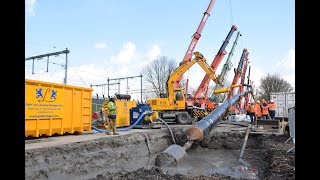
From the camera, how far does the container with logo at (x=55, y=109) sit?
11.7 meters

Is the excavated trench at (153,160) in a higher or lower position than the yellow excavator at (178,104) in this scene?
lower

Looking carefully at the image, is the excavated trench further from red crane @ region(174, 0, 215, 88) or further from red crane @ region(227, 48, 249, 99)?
red crane @ region(227, 48, 249, 99)

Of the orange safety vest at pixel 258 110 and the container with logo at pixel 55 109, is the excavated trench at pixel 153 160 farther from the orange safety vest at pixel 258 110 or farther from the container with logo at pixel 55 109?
the orange safety vest at pixel 258 110

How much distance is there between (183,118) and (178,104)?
105cm

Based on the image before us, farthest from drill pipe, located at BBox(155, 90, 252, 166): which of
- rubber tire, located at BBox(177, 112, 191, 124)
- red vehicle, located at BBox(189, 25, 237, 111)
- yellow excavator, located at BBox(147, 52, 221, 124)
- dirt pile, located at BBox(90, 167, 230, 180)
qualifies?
red vehicle, located at BBox(189, 25, 237, 111)

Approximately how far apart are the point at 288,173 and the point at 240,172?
9.01 ft

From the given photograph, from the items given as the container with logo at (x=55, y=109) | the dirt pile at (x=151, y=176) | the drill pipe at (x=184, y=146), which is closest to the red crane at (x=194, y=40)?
the drill pipe at (x=184, y=146)

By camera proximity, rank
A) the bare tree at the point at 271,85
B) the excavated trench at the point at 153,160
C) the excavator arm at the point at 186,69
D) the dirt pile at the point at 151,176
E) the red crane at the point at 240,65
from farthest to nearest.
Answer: the bare tree at the point at 271,85
the red crane at the point at 240,65
the excavator arm at the point at 186,69
the excavated trench at the point at 153,160
the dirt pile at the point at 151,176

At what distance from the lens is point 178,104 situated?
76.1ft

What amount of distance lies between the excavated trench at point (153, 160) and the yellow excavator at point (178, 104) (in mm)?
5910

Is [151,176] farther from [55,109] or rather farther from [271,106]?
[271,106]

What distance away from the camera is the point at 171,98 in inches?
919
